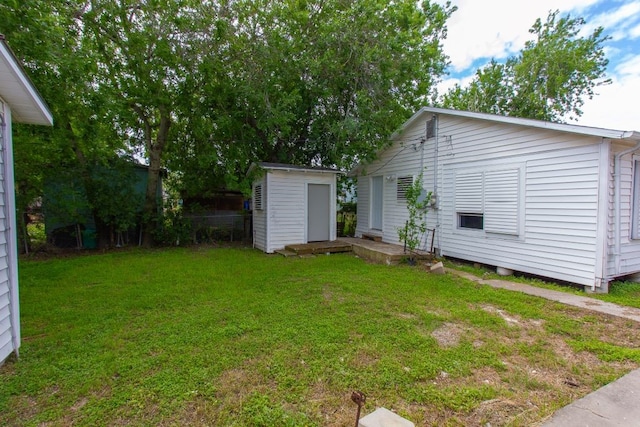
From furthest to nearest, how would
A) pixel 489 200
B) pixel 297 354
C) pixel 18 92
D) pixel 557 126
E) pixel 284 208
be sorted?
pixel 284 208 → pixel 489 200 → pixel 557 126 → pixel 297 354 → pixel 18 92

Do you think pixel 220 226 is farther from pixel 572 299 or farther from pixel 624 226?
pixel 624 226

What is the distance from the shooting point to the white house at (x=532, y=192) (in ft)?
16.2

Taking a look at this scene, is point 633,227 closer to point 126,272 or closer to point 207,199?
point 126,272

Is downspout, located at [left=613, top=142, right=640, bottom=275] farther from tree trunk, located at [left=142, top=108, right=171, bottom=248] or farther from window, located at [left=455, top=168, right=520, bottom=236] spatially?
tree trunk, located at [left=142, top=108, right=171, bottom=248]

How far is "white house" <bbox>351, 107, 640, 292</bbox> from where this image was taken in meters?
4.95

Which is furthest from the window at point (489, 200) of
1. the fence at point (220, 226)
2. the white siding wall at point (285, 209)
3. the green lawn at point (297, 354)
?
the fence at point (220, 226)

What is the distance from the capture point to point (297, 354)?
290cm

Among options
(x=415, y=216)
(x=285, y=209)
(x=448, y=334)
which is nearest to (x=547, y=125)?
(x=415, y=216)

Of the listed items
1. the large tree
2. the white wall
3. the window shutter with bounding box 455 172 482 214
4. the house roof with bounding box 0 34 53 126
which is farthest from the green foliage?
the window shutter with bounding box 455 172 482 214

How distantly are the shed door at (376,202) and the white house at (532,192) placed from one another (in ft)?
5.45

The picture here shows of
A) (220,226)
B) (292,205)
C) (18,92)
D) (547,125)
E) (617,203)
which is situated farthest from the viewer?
(220,226)

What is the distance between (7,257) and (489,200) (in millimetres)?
7702

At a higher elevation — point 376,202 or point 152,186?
point 152,186

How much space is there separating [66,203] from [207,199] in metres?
4.46
